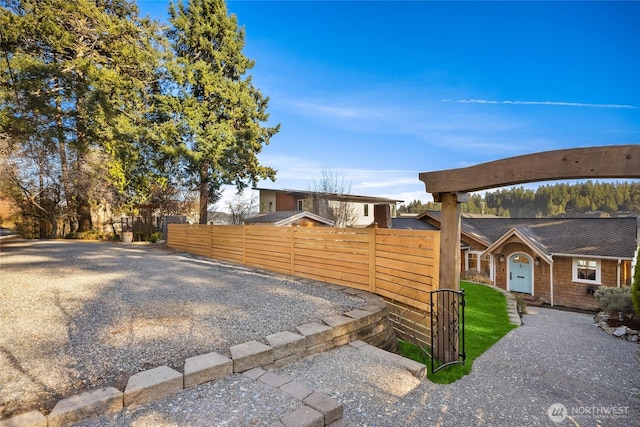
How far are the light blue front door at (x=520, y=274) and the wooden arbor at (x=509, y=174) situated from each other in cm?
1436

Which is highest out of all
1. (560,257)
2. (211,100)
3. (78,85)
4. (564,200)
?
(211,100)

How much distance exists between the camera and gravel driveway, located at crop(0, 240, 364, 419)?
2703 mm

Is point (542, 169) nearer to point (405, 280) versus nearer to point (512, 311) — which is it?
point (405, 280)

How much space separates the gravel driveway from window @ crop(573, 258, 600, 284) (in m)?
14.3

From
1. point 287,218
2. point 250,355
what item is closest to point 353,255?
point 250,355

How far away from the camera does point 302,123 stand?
18.3 metres

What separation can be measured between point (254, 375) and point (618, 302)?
11129 millimetres

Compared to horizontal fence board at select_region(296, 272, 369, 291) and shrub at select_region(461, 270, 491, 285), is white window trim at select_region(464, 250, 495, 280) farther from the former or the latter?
horizontal fence board at select_region(296, 272, 369, 291)

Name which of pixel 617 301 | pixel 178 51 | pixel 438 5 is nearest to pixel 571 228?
pixel 617 301

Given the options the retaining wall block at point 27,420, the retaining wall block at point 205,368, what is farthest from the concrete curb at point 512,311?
the retaining wall block at point 27,420

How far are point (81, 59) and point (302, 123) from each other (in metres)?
10.9

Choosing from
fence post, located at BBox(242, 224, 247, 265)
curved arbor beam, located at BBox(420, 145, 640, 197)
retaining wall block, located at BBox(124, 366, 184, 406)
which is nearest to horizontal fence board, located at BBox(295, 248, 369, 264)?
curved arbor beam, located at BBox(420, 145, 640, 197)

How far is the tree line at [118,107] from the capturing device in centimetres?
1405

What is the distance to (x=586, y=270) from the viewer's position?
1410cm
